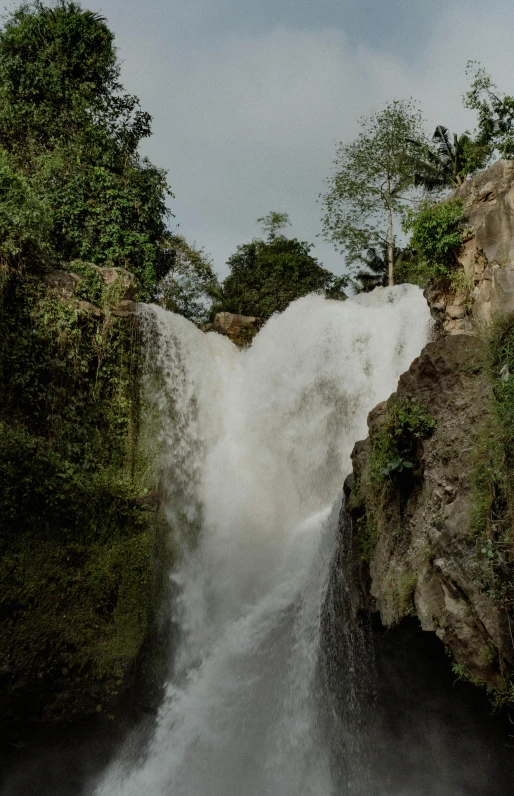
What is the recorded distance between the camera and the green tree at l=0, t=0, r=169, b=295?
15.6 m

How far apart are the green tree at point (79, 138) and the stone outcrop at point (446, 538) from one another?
1004 centimetres

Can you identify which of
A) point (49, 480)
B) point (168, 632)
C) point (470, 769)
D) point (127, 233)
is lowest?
point (470, 769)

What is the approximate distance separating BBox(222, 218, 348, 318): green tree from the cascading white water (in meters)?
8.91

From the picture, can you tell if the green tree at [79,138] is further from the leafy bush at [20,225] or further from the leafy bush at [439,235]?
the leafy bush at [439,235]

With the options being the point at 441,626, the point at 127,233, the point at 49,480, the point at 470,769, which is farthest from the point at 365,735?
the point at 127,233

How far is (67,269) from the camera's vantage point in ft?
41.5

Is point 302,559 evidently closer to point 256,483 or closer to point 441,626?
point 256,483

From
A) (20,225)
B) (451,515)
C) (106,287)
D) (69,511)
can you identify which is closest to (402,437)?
(451,515)

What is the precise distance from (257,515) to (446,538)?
226 inches

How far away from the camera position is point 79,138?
17.0 m

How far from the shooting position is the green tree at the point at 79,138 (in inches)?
615

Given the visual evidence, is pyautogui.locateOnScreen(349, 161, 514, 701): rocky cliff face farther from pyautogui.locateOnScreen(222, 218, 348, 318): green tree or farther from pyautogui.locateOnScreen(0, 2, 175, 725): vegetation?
pyautogui.locateOnScreen(222, 218, 348, 318): green tree

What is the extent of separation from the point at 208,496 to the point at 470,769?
629cm

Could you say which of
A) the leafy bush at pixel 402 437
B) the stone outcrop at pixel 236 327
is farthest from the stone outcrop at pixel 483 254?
the stone outcrop at pixel 236 327
